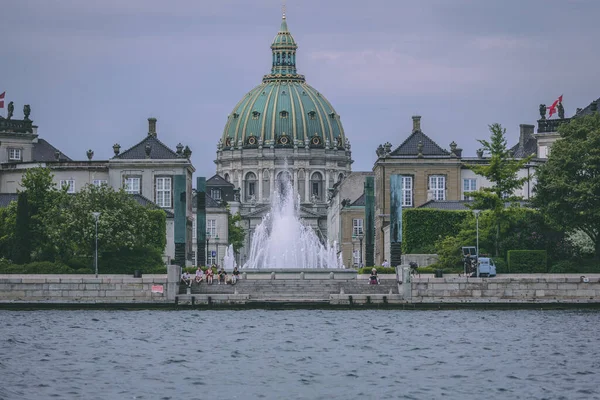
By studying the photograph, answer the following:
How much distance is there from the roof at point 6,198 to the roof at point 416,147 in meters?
27.4

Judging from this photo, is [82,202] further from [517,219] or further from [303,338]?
[303,338]

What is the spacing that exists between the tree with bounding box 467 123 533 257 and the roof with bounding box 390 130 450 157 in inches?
641

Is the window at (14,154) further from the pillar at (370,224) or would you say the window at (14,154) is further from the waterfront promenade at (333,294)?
the waterfront promenade at (333,294)

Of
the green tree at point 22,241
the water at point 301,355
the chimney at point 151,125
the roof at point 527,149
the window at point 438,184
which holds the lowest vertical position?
the water at point 301,355

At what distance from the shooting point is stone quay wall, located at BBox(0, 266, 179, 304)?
7300 cm

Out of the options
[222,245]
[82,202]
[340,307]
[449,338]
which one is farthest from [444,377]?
[222,245]

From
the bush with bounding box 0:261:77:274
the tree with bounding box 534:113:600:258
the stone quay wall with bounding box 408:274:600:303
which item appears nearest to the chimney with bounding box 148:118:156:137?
the bush with bounding box 0:261:77:274

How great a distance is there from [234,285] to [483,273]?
13.1 metres

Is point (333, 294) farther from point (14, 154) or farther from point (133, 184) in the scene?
point (14, 154)

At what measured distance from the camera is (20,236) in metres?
87.6

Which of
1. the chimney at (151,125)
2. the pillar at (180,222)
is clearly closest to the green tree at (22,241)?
the pillar at (180,222)

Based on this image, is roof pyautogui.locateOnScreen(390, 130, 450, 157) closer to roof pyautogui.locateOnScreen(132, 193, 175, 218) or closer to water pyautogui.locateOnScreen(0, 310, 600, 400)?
roof pyautogui.locateOnScreen(132, 193, 175, 218)

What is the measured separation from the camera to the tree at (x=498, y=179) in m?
87.6

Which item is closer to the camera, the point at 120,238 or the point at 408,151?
the point at 120,238
